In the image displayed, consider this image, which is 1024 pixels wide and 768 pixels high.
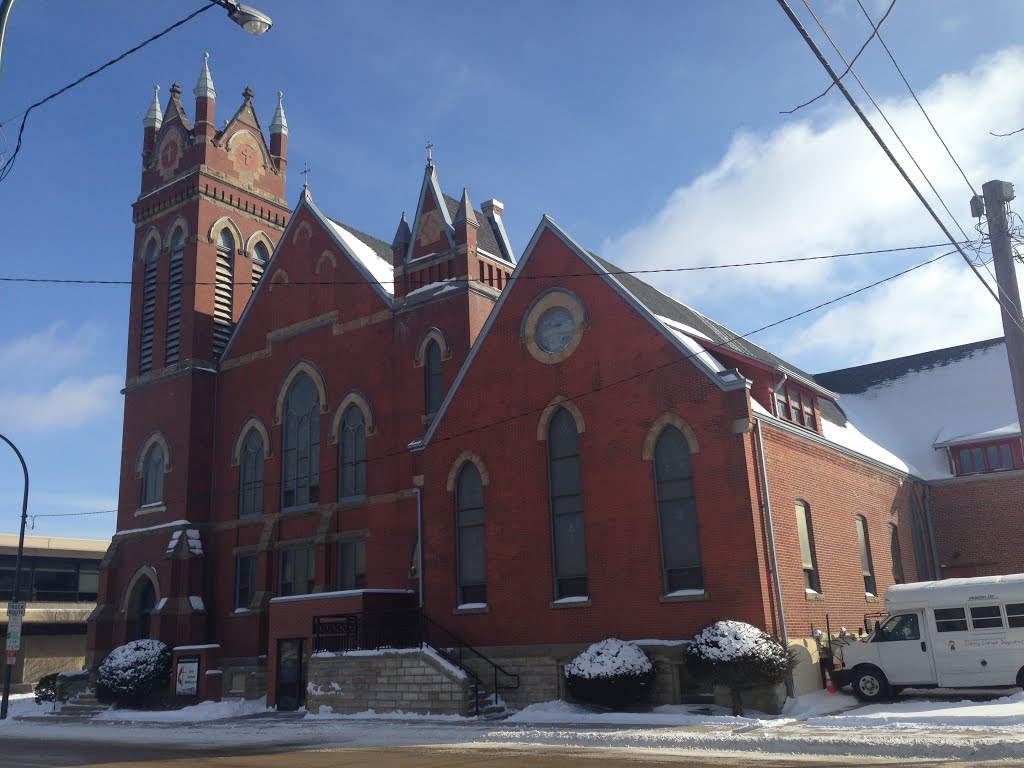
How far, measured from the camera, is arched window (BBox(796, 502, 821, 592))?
22.8 metres

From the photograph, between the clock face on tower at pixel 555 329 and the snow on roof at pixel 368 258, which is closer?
the clock face on tower at pixel 555 329

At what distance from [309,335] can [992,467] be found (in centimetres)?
2379

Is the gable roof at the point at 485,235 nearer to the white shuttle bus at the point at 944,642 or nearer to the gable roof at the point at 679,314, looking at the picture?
the gable roof at the point at 679,314

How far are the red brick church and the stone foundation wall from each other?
1.68 m

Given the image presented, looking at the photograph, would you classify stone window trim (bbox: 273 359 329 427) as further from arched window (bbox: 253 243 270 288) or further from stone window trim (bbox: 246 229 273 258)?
stone window trim (bbox: 246 229 273 258)

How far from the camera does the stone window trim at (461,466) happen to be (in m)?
25.6

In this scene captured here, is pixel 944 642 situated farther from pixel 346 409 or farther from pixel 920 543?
pixel 346 409

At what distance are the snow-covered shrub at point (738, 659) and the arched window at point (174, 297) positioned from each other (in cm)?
2532

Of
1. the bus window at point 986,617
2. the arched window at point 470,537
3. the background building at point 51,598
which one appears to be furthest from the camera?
the background building at point 51,598

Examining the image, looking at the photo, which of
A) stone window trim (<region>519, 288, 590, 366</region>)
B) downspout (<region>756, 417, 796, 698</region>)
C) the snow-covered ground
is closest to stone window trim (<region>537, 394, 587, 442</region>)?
stone window trim (<region>519, 288, 590, 366</region>)

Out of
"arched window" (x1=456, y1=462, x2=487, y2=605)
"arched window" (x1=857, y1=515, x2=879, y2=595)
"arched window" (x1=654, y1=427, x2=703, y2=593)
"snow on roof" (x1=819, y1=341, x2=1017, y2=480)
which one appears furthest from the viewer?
"snow on roof" (x1=819, y1=341, x2=1017, y2=480)

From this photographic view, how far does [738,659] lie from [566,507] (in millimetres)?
6359

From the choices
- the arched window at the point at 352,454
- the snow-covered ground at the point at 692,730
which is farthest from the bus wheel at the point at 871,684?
the arched window at the point at 352,454

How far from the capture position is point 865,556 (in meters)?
26.6
